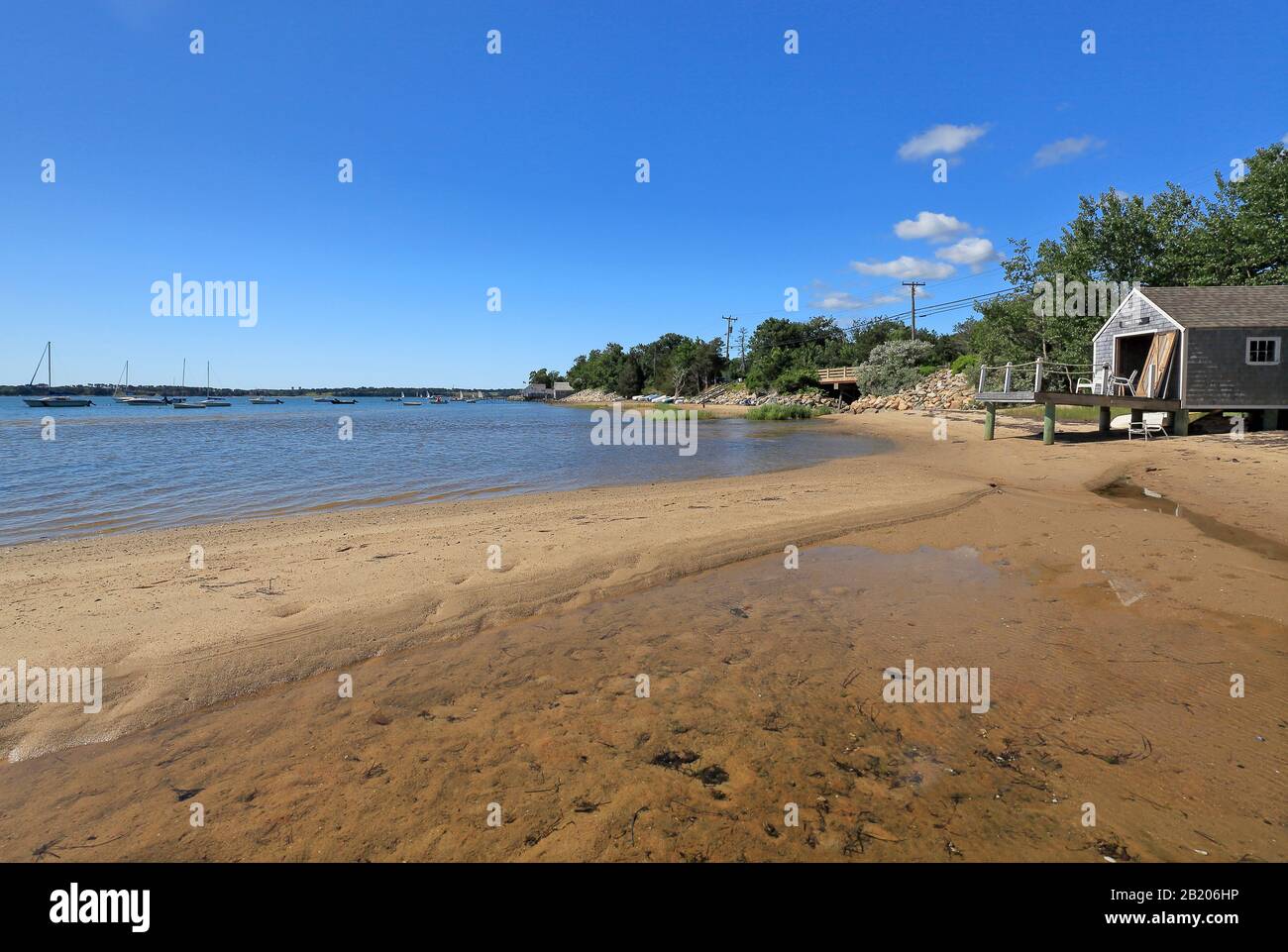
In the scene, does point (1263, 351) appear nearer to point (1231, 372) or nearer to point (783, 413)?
point (1231, 372)

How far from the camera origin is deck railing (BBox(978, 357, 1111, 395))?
23.1 meters

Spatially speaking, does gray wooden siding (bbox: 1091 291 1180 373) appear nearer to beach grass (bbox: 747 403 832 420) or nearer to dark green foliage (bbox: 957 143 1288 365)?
dark green foliage (bbox: 957 143 1288 365)

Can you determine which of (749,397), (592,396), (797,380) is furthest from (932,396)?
(592,396)

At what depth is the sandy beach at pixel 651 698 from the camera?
314 centimetres

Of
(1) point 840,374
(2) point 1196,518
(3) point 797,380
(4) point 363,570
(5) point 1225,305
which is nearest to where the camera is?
(4) point 363,570

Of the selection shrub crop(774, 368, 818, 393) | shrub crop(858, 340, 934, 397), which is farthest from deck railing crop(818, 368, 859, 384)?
shrub crop(774, 368, 818, 393)

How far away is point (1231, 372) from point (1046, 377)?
1496 centimetres

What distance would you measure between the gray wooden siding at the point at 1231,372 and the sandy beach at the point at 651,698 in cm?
1685

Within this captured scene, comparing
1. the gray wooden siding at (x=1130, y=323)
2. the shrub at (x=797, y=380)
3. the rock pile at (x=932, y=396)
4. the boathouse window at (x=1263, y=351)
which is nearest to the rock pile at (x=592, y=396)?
the shrub at (x=797, y=380)

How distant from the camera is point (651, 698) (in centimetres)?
452

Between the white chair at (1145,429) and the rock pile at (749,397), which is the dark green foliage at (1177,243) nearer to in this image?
the white chair at (1145,429)

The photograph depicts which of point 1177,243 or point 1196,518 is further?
point 1177,243

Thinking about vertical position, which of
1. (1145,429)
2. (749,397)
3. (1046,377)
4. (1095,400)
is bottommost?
(1145,429)

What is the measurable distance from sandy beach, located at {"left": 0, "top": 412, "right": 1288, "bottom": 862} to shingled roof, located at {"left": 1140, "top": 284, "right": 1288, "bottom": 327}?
18.0 m
